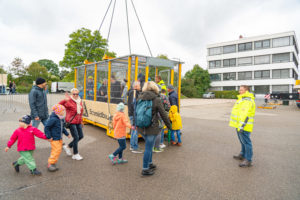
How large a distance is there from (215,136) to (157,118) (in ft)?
13.9

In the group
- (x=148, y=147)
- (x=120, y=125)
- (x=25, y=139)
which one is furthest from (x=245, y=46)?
(x=25, y=139)

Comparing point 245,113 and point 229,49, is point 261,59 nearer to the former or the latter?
point 229,49

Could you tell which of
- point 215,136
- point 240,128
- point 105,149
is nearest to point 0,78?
point 105,149

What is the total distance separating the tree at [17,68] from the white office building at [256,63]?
4894 centimetres

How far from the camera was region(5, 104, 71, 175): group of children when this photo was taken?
3.46m

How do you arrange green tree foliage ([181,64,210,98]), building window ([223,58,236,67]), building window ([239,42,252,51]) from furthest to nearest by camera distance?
green tree foliage ([181,64,210,98])
building window ([223,58,236,67])
building window ([239,42,252,51])

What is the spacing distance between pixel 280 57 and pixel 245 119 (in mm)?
46897

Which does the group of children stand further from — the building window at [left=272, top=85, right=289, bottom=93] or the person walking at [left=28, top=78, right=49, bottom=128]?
the building window at [left=272, top=85, right=289, bottom=93]

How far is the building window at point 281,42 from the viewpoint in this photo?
40.7 meters

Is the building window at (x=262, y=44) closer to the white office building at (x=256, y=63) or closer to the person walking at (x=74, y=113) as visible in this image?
the white office building at (x=256, y=63)

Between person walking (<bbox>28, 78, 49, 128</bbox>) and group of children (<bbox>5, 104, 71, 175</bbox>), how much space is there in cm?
105

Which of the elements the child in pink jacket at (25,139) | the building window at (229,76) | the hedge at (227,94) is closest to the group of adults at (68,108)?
the child in pink jacket at (25,139)

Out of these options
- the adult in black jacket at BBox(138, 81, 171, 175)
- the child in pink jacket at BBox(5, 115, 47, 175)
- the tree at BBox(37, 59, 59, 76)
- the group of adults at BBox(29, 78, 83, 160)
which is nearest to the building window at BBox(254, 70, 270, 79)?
the adult in black jacket at BBox(138, 81, 171, 175)

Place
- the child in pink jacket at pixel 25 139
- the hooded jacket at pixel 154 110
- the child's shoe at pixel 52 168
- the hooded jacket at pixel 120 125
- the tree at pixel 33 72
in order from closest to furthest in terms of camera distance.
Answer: the child in pink jacket at pixel 25 139 < the hooded jacket at pixel 154 110 < the child's shoe at pixel 52 168 < the hooded jacket at pixel 120 125 < the tree at pixel 33 72
